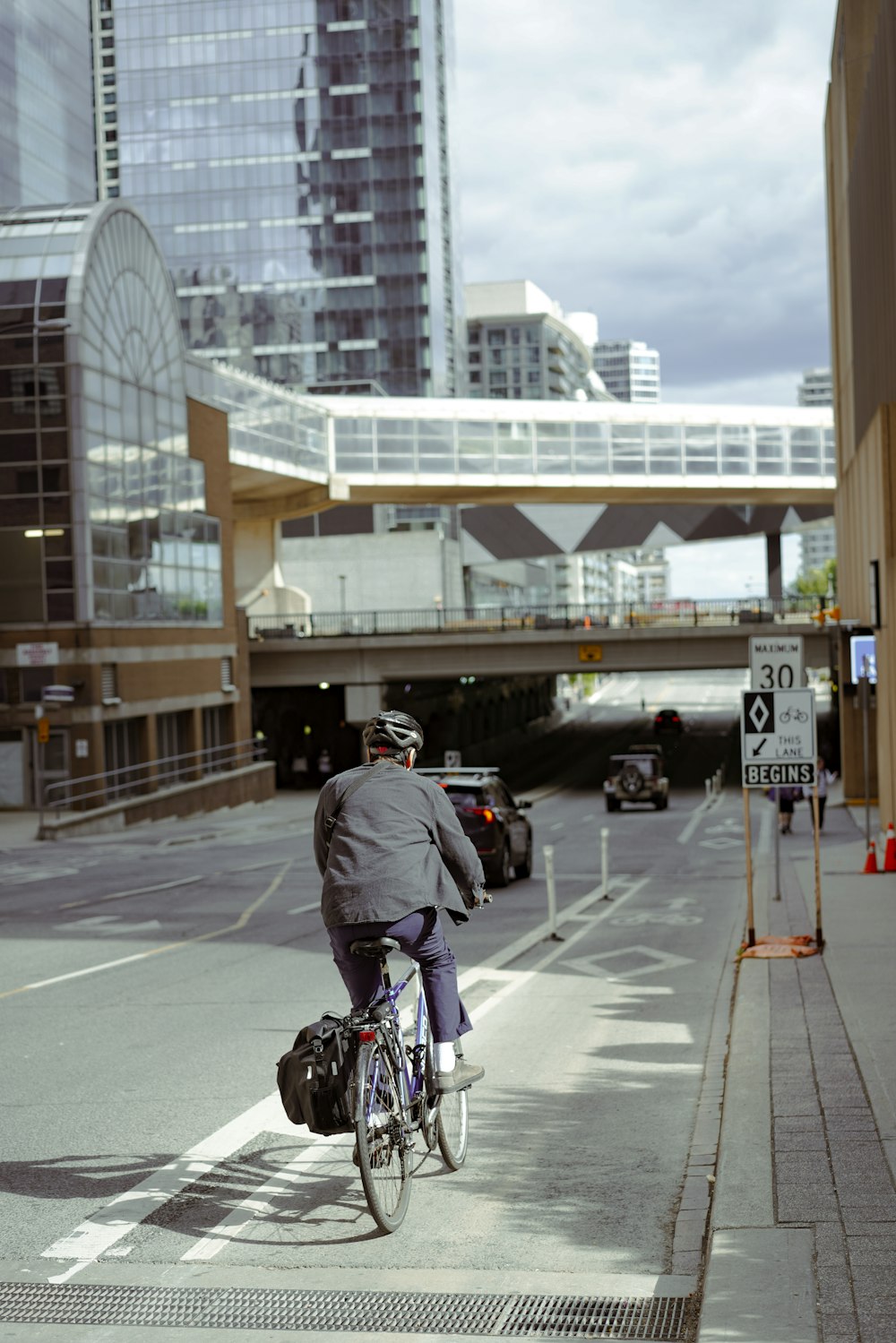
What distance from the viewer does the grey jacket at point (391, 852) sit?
19.7ft

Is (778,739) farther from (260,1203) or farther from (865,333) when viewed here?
(865,333)

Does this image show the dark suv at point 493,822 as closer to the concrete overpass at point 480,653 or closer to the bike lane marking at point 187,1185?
the bike lane marking at point 187,1185

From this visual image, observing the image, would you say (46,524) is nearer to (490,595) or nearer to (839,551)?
(839,551)

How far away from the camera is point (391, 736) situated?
6449 mm

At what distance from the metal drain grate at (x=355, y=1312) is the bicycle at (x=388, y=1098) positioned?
0.56 metres

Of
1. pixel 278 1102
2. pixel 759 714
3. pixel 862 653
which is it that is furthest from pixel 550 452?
pixel 278 1102

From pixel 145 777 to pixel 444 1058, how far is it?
39.5m

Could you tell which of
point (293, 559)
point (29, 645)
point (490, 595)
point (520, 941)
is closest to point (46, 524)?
point (29, 645)

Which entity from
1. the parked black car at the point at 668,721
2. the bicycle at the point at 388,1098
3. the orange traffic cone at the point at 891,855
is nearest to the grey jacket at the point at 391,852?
the bicycle at the point at 388,1098

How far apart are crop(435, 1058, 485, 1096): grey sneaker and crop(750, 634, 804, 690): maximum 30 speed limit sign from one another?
8.45m

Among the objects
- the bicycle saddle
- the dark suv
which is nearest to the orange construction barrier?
the bicycle saddle

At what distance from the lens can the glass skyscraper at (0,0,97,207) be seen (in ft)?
319

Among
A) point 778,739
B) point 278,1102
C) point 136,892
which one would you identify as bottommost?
point 136,892

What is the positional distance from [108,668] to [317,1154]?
36448 millimetres
